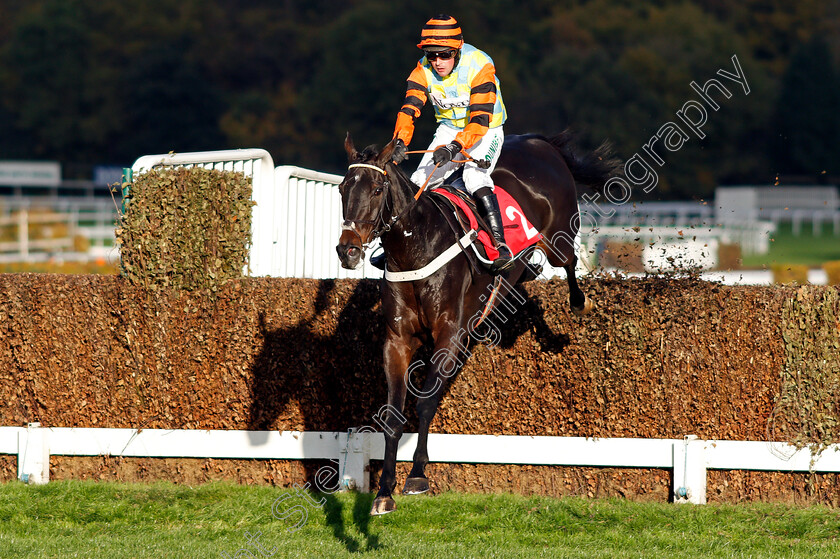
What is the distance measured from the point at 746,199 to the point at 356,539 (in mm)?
27315

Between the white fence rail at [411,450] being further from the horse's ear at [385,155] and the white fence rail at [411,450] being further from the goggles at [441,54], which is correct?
the goggles at [441,54]

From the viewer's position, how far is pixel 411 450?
21.9 feet

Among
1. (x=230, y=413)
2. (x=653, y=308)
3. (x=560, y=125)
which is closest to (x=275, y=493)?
(x=230, y=413)

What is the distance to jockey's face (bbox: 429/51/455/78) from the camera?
597 centimetres

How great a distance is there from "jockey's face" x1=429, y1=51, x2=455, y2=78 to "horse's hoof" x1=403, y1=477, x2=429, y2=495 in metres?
2.50

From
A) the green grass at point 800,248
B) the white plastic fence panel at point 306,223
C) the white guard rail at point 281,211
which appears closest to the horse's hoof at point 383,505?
the white guard rail at point 281,211

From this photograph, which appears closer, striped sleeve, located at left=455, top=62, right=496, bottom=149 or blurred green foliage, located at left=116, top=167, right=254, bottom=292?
striped sleeve, located at left=455, top=62, right=496, bottom=149

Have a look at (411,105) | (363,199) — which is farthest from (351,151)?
(411,105)

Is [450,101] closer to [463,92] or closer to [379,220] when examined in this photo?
[463,92]

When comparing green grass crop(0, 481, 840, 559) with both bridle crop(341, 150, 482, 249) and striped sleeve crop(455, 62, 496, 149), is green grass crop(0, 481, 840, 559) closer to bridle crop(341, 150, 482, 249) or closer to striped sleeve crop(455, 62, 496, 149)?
bridle crop(341, 150, 482, 249)

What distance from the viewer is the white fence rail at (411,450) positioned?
20.6ft

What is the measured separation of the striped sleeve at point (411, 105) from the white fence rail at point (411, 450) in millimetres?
2135

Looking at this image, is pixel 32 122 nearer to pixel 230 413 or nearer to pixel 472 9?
pixel 472 9

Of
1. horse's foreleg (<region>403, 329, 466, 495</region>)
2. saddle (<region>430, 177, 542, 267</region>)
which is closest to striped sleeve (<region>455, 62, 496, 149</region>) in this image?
saddle (<region>430, 177, 542, 267</region>)
